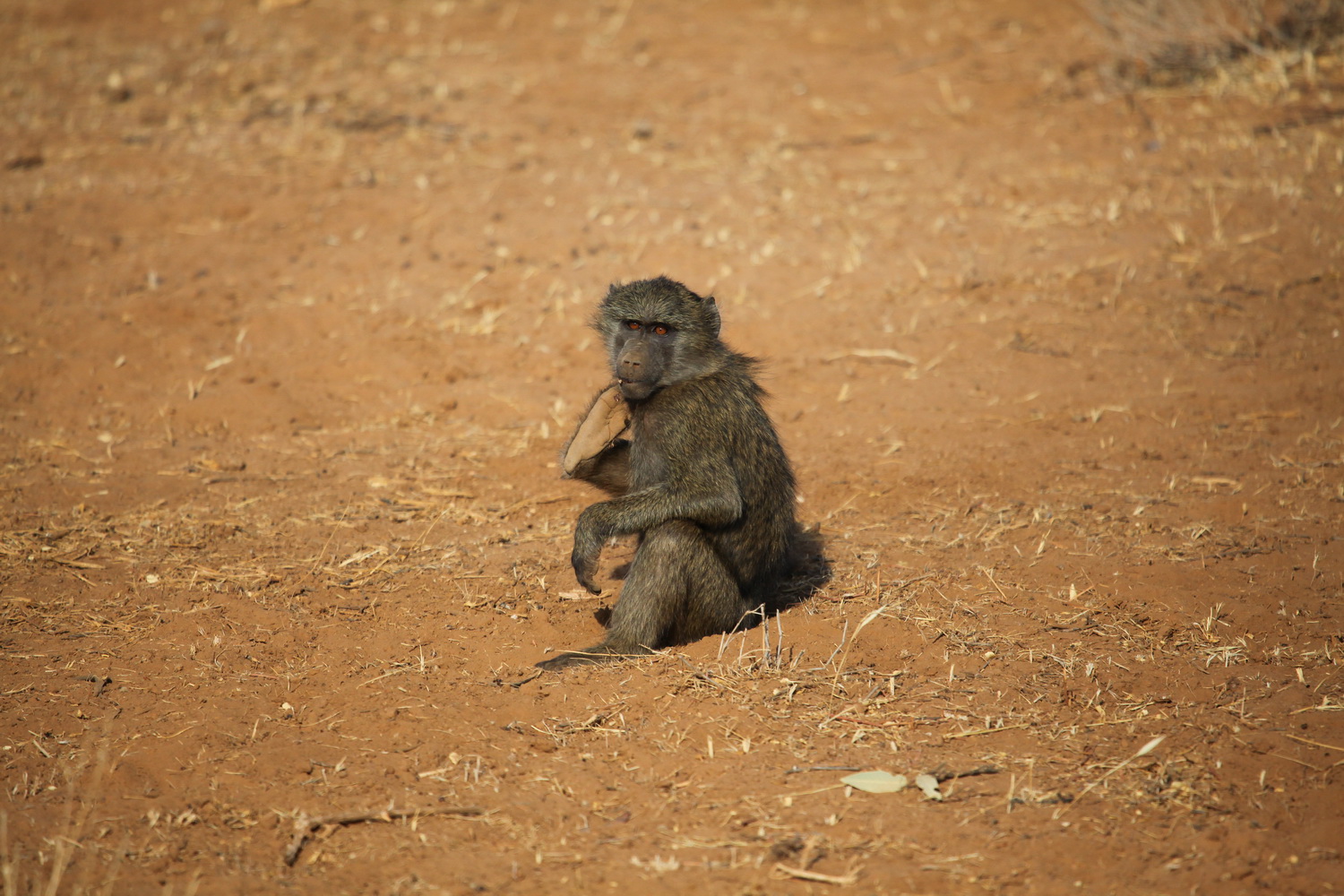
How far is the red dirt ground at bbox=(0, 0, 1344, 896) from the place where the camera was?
11.2 ft

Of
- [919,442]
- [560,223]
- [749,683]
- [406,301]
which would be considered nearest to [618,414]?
[749,683]

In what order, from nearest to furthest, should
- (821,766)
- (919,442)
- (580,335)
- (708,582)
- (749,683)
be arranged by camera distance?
(821,766), (749,683), (708,582), (919,442), (580,335)

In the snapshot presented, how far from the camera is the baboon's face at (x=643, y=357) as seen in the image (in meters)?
4.62

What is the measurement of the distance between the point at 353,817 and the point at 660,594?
56.8 inches

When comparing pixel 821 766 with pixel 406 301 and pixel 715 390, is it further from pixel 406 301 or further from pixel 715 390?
pixel 406 301

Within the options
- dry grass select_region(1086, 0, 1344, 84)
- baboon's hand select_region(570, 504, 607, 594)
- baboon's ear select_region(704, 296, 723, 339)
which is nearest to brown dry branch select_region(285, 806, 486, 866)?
baboon's hand select_region(570, 504, 607, 594)

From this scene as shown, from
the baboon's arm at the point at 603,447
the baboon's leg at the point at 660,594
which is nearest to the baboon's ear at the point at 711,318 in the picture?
the baboon's arm at the point at 603,447

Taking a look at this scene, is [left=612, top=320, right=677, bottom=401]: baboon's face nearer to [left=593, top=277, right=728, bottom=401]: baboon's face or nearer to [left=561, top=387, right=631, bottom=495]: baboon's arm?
[left=593, top=277, right=728, bottom=401]: baboon's face

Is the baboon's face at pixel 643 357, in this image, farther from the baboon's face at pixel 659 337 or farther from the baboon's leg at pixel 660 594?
the baboon's leg at pixel 660 594

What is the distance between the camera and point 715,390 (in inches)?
185

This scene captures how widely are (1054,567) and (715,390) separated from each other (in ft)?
5.52

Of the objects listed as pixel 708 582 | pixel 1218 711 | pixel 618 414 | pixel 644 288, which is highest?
pixel 644 288

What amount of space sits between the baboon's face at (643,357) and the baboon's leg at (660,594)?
0.62 meters

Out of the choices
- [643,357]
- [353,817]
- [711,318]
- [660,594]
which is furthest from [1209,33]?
[353,817]
